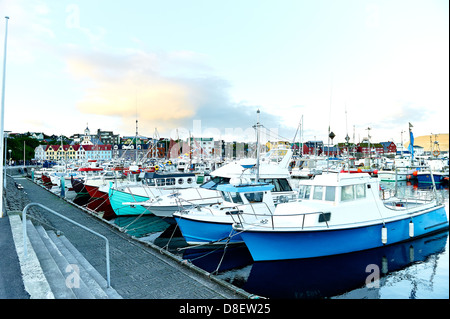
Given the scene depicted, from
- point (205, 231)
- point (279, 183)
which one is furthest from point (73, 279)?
point (279, 183)

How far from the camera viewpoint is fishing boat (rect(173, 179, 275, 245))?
44.6 ft

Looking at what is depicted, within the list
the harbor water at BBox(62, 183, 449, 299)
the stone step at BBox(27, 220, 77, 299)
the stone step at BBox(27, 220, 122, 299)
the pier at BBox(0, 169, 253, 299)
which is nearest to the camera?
the stone step at BBox(27, 220, 77, 299)

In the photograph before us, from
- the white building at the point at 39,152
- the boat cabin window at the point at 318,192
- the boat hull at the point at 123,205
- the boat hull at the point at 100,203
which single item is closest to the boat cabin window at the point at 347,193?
the boat cabin window at the point at 318,192

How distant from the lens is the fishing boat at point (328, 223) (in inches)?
456

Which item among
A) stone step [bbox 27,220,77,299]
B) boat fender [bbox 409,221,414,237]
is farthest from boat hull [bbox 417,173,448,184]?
stone step [bbox 27,220,77,299]

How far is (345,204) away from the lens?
40.9ft

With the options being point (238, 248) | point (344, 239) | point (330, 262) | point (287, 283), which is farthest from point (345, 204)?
point (238, 248)

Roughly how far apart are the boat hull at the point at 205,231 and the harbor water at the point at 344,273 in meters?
0.58

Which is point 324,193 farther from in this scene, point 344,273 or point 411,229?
point 411,229

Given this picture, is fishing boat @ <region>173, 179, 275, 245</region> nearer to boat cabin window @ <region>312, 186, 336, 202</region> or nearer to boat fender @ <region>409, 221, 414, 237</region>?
boat cabin window @ <region>312, 186, 336, 202</region>

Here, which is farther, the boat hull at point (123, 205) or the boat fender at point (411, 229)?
the boat hull at point (123, 205)

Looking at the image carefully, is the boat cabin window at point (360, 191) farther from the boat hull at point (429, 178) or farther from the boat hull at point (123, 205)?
the boat hull at point (429, 178)

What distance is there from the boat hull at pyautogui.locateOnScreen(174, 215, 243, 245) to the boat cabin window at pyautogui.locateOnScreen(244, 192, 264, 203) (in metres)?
1.76
